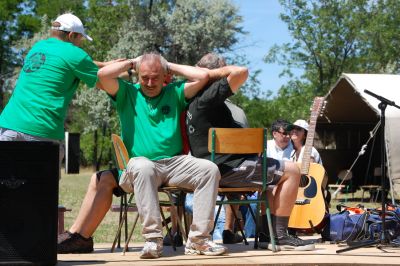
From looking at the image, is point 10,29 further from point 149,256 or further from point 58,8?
point 149,256

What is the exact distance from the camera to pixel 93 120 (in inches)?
1544

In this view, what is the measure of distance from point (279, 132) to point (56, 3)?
3657cm

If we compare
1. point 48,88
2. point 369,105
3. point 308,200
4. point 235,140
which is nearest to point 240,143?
point 235,140

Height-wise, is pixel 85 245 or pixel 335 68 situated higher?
pixel 335 68

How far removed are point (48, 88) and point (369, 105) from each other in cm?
1028

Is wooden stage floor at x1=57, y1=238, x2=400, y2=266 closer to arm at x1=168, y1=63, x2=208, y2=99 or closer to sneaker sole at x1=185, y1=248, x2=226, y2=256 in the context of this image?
sneaker sole at x1=185, y1=248, x2=226, y2=256

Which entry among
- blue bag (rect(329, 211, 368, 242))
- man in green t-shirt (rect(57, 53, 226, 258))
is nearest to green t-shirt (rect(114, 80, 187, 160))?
man in green t-shirt (rect(57, 53, 226, 258))

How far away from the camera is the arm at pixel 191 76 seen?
18.9 ft

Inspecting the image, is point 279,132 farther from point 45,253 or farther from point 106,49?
point 106,49

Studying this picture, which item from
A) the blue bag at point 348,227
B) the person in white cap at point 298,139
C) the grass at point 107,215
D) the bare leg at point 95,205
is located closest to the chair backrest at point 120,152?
the bare leg at point 95,205

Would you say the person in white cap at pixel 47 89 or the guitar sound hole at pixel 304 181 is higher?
the person in white cap at pixel 47 89

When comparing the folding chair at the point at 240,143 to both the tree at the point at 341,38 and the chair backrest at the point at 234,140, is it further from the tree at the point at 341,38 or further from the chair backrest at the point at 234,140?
the tree at the point at 341,38

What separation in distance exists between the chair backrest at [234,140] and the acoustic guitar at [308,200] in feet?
5.83

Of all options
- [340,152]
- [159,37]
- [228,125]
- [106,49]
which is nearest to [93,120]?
[106,49]
